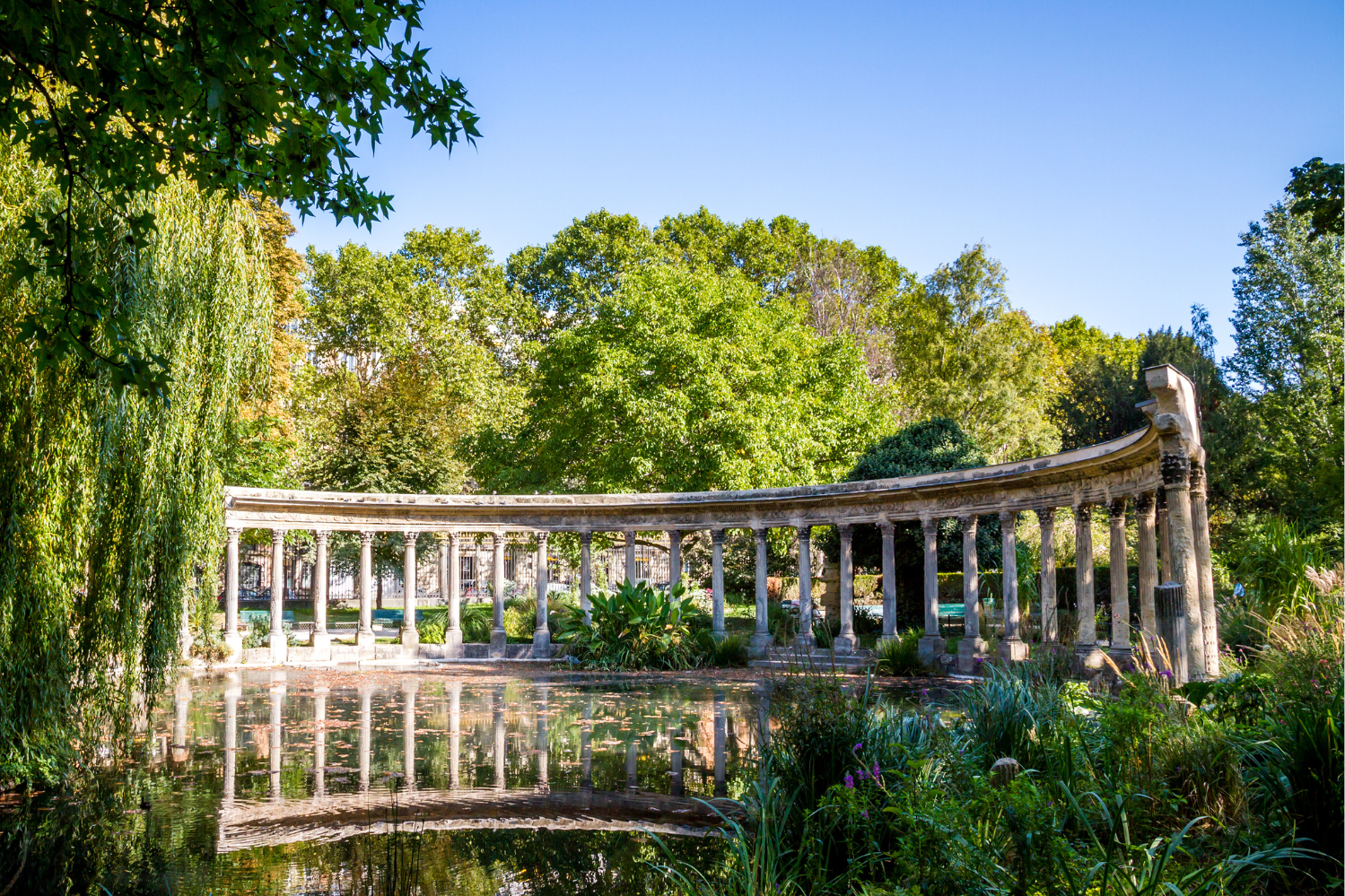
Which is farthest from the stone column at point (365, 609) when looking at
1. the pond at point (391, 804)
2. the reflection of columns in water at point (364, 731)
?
the pond at point (391, 804)

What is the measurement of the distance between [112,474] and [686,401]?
69.4ft

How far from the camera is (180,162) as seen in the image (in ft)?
23.8

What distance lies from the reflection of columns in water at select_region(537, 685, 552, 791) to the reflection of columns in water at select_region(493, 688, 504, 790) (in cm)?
40

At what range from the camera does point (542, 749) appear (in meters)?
12.3

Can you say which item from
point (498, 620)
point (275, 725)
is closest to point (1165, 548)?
point (275, 725)

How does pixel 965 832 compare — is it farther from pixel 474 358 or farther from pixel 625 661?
pixel 474 358

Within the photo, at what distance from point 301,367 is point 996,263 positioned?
28.8m

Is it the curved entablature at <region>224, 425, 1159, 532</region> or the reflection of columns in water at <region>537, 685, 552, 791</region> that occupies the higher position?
the curved entablature at <region>224, 425, 1159, 532</region>

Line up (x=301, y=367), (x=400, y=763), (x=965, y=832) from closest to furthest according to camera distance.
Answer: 1. (x=965, y=832)
2. (x=400, y=763)
3. (x=301, y=367)

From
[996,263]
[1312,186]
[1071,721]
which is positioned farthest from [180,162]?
[996,263]

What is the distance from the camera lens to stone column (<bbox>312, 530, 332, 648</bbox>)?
1032 inches

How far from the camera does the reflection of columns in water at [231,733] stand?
1030 cm

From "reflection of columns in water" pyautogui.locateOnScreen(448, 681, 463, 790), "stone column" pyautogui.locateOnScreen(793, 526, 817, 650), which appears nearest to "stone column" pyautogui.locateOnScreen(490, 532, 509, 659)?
"reflection of columns in water" pyautogui.locateOnScreen(448, 681, 463, 790)

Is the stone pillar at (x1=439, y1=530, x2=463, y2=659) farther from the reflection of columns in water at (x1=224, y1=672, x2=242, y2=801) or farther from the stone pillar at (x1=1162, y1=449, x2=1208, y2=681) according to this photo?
the stone pillar at (x1=1162, y1=449, x2=1208, y2=681)
